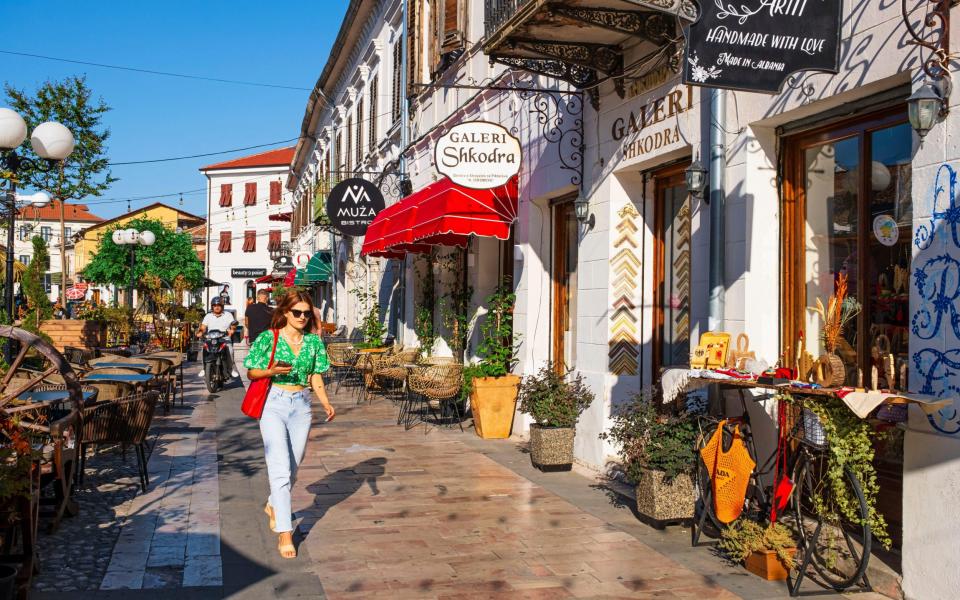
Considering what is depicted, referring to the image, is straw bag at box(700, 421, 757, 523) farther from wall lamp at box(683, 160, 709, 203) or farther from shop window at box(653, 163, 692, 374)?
shop window at box(653, 163, 692, 374)

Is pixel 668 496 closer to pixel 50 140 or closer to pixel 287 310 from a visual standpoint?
pixel 287 310

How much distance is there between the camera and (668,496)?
6.44m

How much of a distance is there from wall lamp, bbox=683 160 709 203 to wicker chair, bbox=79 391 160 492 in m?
4.61

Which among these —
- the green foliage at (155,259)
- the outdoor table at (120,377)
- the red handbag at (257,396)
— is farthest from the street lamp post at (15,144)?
the green foliage at (155,259)

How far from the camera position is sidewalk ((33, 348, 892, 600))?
17.4 ft

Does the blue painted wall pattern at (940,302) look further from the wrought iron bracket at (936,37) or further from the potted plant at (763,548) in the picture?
the potted plant at (763,548)

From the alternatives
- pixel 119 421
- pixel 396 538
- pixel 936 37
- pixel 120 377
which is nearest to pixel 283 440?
pixel 396 538

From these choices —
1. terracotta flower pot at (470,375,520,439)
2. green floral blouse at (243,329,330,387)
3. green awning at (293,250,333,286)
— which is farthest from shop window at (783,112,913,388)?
green awning at (293,250,333,286)

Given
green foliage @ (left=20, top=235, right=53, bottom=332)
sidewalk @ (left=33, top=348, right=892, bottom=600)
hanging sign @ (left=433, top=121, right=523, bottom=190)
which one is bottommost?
sidewalk @ (left=33, top=348, right=892, bottom=600)

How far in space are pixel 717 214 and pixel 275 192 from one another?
59.5 metres

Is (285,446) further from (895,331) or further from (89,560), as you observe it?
(895,331)

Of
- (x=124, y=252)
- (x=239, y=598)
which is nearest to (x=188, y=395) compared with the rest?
(x=239, y=598)

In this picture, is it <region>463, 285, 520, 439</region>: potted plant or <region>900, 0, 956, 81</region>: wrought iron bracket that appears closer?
<region>900, 0, 956, 81</region>: wrought iron bracket

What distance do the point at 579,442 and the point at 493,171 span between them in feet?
10.1
